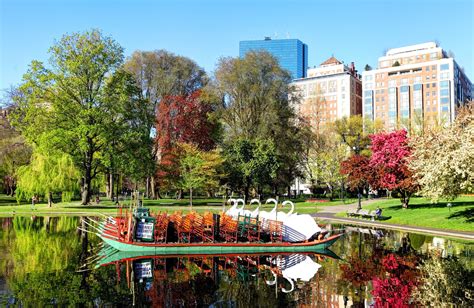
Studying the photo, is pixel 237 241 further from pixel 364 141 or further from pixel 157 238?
pixel 364 141

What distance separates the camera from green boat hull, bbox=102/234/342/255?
71.3 ft

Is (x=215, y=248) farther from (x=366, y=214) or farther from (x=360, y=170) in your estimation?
(x=360, y=170)

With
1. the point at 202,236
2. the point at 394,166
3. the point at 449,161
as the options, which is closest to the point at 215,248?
the point at 202,236

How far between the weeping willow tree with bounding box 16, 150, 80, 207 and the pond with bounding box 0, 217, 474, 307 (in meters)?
26.6

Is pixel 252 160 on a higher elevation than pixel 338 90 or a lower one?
lower

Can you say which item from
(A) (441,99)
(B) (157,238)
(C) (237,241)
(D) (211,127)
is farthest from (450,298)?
(A) (441,99)

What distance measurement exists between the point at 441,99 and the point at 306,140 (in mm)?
82438

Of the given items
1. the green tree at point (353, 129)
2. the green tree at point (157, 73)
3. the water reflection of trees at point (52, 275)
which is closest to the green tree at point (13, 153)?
the green tree at point (157, 73)

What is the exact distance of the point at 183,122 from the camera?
219 feet

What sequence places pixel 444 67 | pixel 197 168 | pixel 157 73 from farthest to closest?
pixel 444 67
pixel 157 73
pixel 197 168

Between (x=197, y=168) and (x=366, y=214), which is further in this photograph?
(x=197, y=168)

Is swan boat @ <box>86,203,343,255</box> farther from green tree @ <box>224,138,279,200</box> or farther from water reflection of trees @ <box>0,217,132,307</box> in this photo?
green tree @ <box>224,138,279,200</box>

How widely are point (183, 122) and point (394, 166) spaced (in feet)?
114

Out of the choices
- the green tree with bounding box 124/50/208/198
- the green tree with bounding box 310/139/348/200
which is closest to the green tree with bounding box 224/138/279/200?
the green tree with bounding box 124/50/208/198
